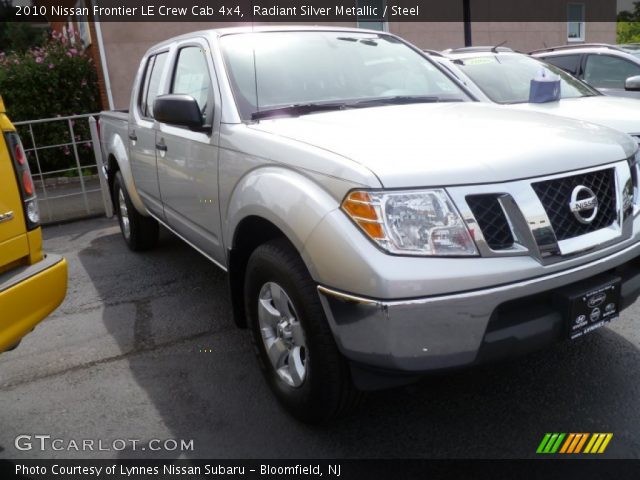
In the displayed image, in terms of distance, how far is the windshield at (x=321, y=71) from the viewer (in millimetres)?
3053

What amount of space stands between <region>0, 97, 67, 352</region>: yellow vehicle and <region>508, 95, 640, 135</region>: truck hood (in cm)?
342

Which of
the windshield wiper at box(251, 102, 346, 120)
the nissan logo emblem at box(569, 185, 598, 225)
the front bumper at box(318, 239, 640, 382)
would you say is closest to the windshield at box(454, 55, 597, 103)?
the windshield wiper at box(251, 102, 346, 120)

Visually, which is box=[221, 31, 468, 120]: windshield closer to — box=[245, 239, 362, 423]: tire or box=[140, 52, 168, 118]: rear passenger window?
box=[245, 239, 362, 423]: tire

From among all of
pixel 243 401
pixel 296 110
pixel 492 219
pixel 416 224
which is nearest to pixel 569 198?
pixel 492 219

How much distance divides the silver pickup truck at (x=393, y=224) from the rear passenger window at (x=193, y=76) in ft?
0.50

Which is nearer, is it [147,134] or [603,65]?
[147,134]

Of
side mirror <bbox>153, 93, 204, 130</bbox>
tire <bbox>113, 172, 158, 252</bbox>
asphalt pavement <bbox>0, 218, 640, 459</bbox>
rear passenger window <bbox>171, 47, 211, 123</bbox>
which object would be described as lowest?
asphalt pavement <bbox>0, 218, 640, 459</bbox>

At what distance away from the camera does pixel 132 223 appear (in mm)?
5305

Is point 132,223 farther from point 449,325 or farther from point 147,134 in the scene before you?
point 449,325

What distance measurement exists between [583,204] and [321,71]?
166 cm

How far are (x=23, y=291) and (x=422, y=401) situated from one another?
1.81 metres

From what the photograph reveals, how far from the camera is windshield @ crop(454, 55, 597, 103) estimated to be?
562 centimetres

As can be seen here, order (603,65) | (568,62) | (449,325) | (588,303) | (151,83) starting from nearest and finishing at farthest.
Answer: (449,325), (588,303), (151,83), (603,65), (568,62)

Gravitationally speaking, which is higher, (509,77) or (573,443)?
(509,77)
